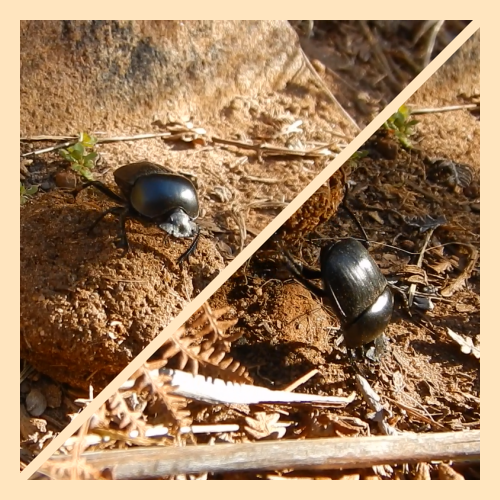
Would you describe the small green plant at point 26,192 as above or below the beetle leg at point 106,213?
above

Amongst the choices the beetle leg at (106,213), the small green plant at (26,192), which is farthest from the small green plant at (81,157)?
the beetle leg at (106,213)

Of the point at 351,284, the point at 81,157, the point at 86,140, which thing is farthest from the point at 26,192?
the point at 351,284

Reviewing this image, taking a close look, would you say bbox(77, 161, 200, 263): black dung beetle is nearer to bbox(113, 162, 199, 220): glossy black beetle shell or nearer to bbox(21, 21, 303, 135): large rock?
bbox(113, 162, 199, 220): glossy black beetle shell

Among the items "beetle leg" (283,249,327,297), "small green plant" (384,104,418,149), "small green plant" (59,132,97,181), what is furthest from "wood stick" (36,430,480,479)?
"small green plant" (59,132,97,181)

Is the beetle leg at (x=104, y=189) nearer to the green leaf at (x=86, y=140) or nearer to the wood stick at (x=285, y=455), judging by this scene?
the green leaf at (x=86, y=140)

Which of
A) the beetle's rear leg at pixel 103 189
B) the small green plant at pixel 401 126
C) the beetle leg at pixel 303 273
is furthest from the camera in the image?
the small green plant at pixel 401 126

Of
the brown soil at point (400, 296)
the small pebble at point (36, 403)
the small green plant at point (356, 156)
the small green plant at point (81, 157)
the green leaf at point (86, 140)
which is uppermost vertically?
the green leaf at point (86, 140)
